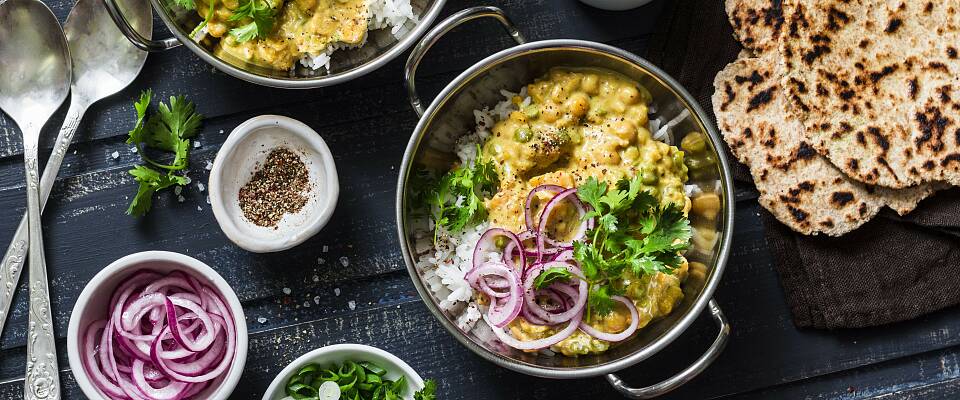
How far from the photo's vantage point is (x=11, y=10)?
2.97 m

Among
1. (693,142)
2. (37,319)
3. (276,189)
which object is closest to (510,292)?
(693,142)

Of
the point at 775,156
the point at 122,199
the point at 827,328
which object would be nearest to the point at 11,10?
the point at 122,199

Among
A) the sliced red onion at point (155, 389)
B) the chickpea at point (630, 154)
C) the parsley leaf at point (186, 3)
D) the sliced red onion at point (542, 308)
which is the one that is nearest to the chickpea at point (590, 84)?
the chickpea at point (630, 154)

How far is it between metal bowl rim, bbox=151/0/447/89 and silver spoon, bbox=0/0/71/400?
571mm

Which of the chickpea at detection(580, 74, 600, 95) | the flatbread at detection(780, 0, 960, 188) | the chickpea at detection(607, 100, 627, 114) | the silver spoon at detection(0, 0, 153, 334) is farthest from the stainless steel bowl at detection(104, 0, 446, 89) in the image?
the flatbread at detection(780, 0, 960, 188)

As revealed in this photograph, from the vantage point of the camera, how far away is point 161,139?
2.98 metres

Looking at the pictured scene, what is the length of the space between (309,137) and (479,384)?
3.58 feet

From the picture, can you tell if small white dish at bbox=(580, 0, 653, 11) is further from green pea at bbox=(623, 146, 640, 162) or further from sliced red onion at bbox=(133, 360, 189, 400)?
sliced red onion at bbox=(133, 360, 189, 400)

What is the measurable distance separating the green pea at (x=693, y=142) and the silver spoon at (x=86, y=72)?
1.94m

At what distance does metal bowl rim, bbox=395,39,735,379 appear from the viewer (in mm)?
2617

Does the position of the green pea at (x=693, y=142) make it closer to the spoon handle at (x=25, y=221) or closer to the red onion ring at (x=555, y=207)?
the red onion ring at (x=555, y=207)

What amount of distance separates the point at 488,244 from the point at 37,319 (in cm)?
167

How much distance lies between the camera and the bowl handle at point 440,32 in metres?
2.61

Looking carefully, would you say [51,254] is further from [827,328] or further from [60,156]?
[827,328]
